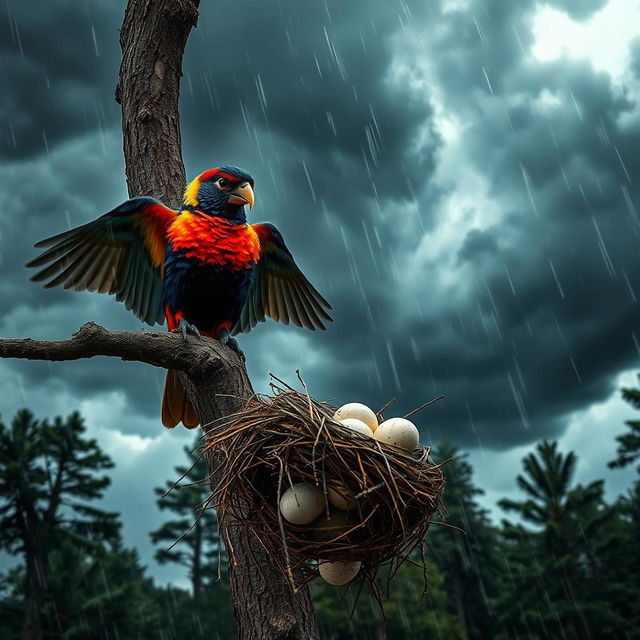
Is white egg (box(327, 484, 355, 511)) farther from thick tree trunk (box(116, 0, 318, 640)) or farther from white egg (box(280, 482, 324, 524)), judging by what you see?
thick tree trunk (box(116, 0, 318, 640))

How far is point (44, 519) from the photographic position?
25.8 metres

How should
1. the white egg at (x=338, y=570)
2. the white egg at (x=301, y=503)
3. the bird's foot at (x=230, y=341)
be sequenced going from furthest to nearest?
the bird's foot at (x=230, y=341) → the white egg at (x=338, y=570) → the white egg at (x=301, y=503)

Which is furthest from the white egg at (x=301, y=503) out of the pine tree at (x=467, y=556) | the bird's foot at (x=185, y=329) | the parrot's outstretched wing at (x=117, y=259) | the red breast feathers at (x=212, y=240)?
the pine tree at (x=467, y=556)

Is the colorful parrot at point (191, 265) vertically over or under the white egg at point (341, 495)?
over

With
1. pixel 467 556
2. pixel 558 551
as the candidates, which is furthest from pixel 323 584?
pixel 467 556

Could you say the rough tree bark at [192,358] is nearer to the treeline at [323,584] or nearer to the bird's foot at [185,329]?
the bird's foot at [185,329]

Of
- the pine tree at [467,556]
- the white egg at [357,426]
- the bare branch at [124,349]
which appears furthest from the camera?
the pine tree at [467,556]

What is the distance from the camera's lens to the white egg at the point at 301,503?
275 cm

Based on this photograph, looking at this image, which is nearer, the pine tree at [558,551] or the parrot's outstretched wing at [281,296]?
the parrot's outstretched wing at [281,296]

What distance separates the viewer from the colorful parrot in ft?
14.2

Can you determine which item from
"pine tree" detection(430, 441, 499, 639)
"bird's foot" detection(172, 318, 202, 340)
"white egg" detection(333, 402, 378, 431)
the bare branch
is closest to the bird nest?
"white egg" detection(333, 402, 378, 431)

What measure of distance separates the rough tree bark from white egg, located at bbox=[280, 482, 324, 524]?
1.10ft

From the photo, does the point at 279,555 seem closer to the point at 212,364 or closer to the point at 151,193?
the point at 212,364

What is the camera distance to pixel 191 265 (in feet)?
14.0
